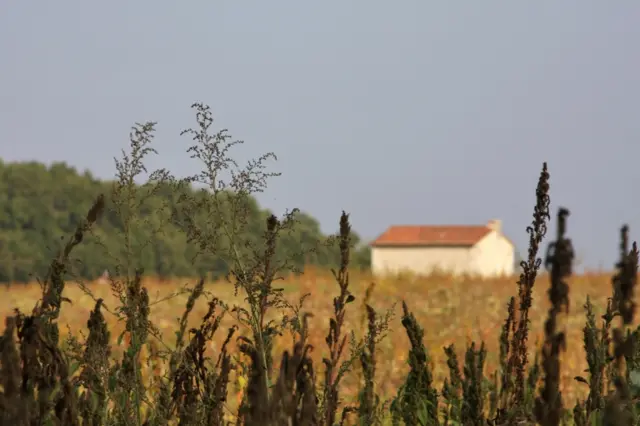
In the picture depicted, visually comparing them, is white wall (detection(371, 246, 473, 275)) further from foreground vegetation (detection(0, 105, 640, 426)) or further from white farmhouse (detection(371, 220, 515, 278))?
foreground vegetation (detection(0, 105, 640, 426))

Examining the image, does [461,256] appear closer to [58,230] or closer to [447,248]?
[447,248]

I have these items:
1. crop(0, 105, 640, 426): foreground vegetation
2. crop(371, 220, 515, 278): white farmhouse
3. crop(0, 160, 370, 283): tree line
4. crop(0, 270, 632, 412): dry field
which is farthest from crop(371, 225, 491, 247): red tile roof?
crop(0, 105, 640, 426): foreground vegetation

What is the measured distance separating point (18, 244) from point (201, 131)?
5289 centimetres

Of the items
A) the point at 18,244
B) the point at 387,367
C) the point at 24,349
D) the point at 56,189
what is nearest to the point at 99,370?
the point at 24,349

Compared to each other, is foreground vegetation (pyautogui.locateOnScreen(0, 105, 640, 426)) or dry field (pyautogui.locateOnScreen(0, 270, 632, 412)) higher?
foreground vegetation (pyautogui.locateOnScreen(0, 105, 640, 426))

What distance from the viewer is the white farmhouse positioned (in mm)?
60156

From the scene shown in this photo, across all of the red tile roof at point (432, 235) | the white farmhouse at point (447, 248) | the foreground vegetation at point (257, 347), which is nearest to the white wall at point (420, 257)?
the white farmhouse at point (447, 248)

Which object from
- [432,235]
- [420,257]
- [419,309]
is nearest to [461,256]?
[432,235]

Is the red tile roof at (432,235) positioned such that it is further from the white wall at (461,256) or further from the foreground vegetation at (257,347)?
the foreground vegetation at (257,347)

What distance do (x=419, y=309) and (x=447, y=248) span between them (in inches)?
1555

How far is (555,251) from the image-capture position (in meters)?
1.25

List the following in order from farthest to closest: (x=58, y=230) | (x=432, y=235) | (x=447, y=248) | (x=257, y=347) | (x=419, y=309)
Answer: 1. (x=432, y=235)
2. (x=447, y=248)
3. (x=58, y=230)
4. (x=419, y=309)
5. (x=257, y=347)

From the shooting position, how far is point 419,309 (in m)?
21.6

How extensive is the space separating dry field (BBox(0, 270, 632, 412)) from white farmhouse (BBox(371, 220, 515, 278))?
29.3m
